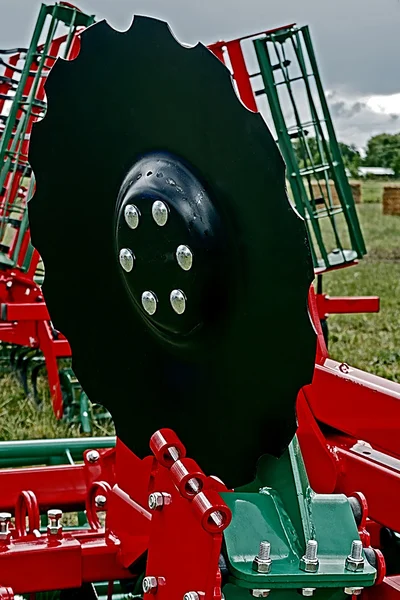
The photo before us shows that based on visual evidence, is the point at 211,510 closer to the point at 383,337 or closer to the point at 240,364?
the point at 240,364

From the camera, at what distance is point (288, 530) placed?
145cm

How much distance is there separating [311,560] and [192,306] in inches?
15.3

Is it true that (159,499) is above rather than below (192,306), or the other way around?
below

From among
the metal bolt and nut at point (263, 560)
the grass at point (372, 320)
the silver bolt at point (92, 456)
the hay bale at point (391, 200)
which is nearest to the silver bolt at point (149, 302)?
the metal bolt and nut at point (263, 560)

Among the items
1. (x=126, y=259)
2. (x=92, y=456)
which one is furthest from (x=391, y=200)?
(x=126, y=259)

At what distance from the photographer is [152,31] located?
4.58ft

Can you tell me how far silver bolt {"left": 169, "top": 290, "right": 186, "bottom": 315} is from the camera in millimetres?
1396

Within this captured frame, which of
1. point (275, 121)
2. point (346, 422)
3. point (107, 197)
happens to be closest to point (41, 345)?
point (275, 121)

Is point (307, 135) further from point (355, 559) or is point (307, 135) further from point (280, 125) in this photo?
point (355, 559)

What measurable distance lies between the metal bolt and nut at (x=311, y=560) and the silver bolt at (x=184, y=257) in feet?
1.38

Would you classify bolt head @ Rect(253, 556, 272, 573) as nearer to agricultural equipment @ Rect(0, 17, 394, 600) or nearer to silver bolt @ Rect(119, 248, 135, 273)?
agricultural equipment @ Rect(0, 17, 394, 600)

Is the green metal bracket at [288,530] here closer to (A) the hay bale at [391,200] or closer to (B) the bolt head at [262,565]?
(B) the bolt head at [262,565]

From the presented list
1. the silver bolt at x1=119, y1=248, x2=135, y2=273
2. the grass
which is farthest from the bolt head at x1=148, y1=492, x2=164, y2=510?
the grass

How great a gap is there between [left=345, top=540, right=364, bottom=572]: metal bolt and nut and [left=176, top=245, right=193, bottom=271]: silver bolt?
1.51ft
